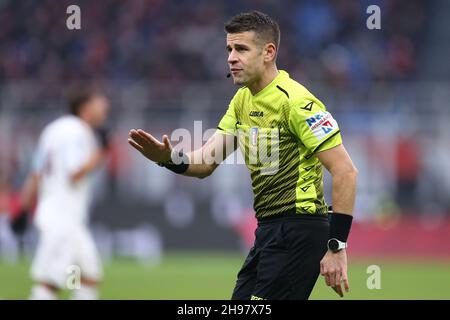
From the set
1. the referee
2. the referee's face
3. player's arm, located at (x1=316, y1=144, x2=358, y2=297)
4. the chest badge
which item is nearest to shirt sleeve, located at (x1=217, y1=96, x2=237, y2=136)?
the referee

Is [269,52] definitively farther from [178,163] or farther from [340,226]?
[340,226]

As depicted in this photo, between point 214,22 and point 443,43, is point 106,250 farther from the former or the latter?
point 443,43

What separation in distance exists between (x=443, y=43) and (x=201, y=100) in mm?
7645

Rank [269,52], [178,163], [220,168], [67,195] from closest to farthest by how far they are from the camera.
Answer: [269,52] → [178,163] → [67,195] → [220,168]

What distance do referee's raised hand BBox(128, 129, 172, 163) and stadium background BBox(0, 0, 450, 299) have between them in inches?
264

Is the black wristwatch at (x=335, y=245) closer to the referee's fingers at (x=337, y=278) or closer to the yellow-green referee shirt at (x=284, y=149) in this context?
the referee's fingers at (x=337, y=278)

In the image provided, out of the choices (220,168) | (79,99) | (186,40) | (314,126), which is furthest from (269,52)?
(186,40)

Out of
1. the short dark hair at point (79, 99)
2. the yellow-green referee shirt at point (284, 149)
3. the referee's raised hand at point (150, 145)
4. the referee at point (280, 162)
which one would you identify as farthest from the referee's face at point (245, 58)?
the short dark hair at point (79, 99)

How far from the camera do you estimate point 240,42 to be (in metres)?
6.03

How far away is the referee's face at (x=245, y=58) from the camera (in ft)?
19.7

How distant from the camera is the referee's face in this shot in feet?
19.7

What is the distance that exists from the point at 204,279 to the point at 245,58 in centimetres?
825

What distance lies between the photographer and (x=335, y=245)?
18.5 ft

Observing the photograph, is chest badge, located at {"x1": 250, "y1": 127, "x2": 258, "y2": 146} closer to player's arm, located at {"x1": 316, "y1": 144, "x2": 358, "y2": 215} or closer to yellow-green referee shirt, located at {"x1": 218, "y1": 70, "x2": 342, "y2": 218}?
yellow-green referee shirt, located at {"x1": 218, "y1": 70, "x2": 342, "y2": 218}
